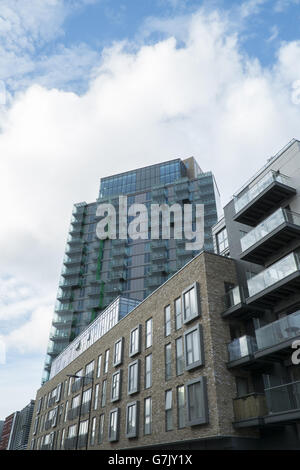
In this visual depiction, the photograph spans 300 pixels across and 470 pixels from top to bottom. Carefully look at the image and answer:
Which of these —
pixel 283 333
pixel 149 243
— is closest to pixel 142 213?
pixel 149 243

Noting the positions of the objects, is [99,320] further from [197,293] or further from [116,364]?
[197,293]

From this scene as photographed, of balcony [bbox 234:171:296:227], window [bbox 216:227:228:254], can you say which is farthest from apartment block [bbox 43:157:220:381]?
balcony [bbox 234:171:296:227]

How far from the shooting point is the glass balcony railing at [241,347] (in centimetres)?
Answer: 1781

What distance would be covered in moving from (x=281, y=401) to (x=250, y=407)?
1.47 meters

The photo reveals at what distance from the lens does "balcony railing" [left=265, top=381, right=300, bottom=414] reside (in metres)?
15.7

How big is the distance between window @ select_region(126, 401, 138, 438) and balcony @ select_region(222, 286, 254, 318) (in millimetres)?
9191

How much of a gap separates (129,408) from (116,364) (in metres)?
4.29

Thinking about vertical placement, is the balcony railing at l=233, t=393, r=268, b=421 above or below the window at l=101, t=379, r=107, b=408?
below

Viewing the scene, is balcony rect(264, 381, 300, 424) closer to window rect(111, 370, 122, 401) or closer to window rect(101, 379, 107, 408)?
window rect(111, 370, 122, 401)

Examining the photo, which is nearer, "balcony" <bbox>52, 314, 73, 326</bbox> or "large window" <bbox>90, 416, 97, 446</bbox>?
"large window" <bbox>90, 416, 97, 446</bbox>

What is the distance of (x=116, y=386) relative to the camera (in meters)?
27.9

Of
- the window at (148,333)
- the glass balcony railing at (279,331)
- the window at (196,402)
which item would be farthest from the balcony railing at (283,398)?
the window at (148,333)

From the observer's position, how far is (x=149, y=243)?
237ft

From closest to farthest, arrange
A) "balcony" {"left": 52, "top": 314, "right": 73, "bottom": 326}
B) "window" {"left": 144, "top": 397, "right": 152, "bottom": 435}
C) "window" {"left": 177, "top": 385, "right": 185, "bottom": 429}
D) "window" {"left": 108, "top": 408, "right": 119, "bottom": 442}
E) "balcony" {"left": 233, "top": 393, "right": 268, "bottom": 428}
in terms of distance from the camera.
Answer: "balcony" {"left": 233, "top": 393, "right": 268, "bottom": 428}, "window" {"left": 177, "top": 385, "right": 185, "bottom": 429}, "window" {"left": 144, "top": 397, "right": 152, "bottom": 435}, "window" {"left": 108, "top": 408, "right": 119, "bottom": 442}, "balcony" {"left": 52, "top": 314, "right": 73, "bottom": 326}
